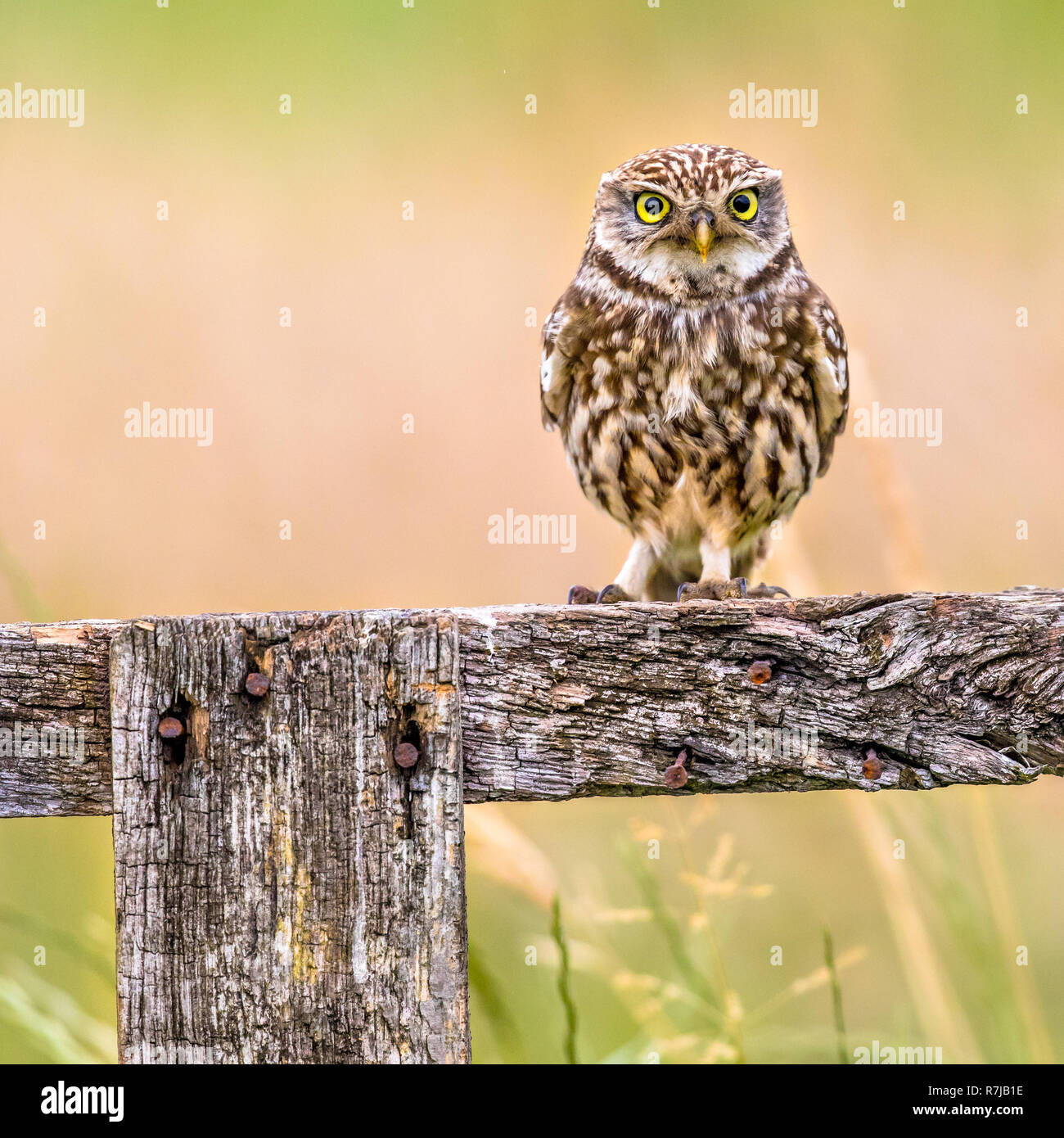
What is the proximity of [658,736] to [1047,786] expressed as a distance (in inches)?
110

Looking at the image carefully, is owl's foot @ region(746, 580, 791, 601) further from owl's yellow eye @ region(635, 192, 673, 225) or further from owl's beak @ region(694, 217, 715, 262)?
owl's yellow eye @ region(635, 192, 673, 225)

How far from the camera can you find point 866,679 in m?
1.55

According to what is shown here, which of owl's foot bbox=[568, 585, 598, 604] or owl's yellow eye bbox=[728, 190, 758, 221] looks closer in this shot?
owl's foot bbox=[568, 585, 598, 604]

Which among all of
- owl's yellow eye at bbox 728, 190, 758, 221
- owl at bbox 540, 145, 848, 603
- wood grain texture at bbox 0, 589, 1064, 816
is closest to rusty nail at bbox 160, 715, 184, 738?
wood grain texture at bbox 0, 589, 1064, 816

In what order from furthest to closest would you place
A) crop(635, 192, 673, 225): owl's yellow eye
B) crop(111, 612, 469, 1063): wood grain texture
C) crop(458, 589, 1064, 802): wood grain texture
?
crop(635, 192, 673, 225): owl's yellow eye, crop(458, 589, 1064, 802): wood grain texture, crop(111, 612, 469, 1063): wood grain texture

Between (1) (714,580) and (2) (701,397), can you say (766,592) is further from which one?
(2) (701,397)

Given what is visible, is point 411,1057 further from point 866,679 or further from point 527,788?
point 866,679

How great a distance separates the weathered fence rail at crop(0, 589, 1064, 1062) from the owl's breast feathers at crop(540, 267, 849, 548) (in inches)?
56.0

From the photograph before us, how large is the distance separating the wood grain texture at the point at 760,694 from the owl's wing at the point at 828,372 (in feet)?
5.02

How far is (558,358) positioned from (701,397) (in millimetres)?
428

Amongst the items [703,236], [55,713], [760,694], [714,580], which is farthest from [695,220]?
[55,713]

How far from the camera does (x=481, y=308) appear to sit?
4.64 metres

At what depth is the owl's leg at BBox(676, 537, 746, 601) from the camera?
2.63 meters
